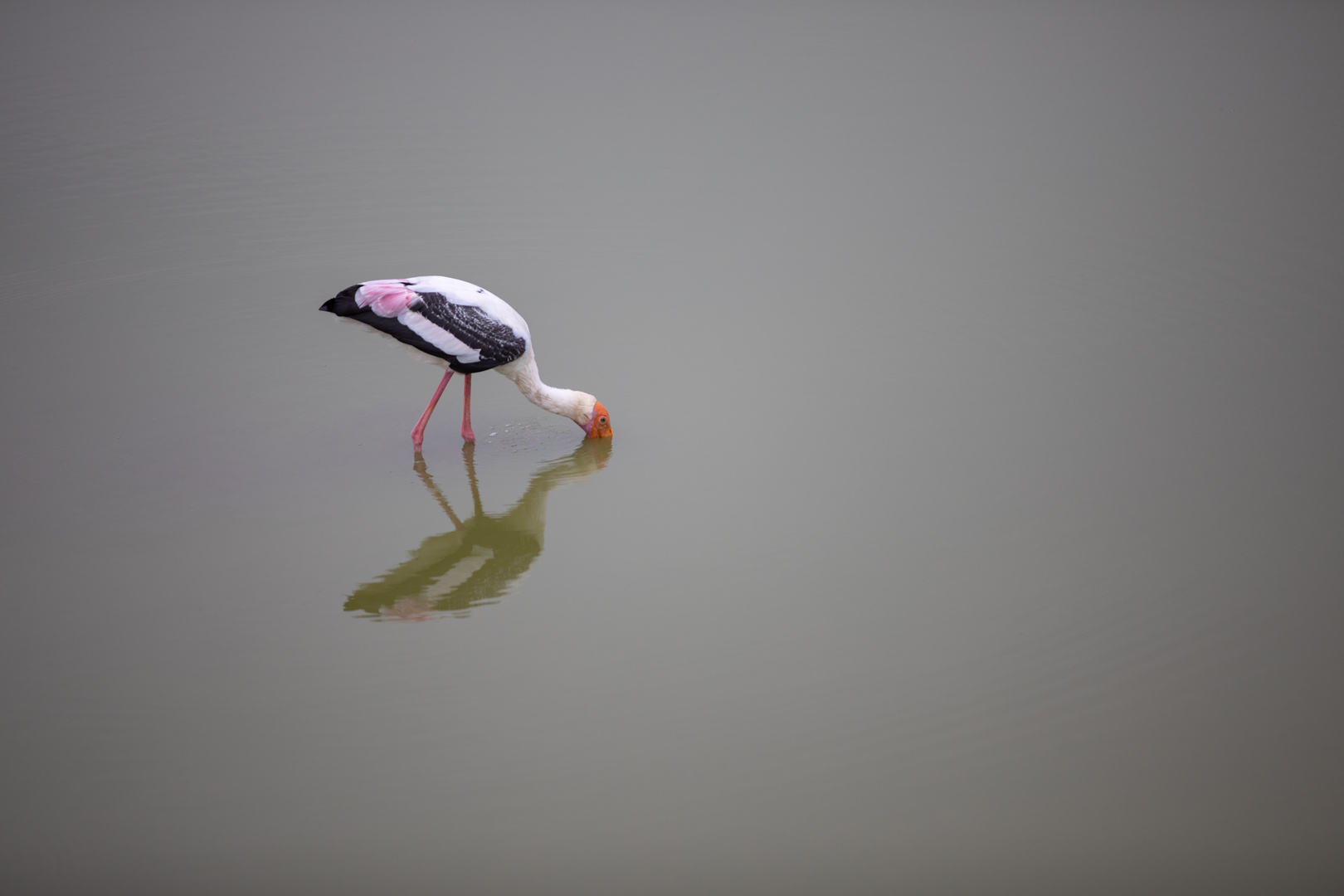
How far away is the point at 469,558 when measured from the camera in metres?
7.22

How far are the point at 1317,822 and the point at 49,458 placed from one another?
8124 mm

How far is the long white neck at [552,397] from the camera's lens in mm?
8570

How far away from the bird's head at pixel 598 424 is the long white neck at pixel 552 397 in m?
0.02

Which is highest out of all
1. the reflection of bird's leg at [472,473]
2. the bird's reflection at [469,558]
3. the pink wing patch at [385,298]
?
the pink wing patch at [385,298]

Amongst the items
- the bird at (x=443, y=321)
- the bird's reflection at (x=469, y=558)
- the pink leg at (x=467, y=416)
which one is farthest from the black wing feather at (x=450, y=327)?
the bird's reflection at (x=469, y=558)

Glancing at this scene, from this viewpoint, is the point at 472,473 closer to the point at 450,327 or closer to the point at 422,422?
the point at 422,422

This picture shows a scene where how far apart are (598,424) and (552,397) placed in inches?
16.3

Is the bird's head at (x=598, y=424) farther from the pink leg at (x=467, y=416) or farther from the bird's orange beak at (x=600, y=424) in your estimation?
the pink leg at (x=467, y=416)

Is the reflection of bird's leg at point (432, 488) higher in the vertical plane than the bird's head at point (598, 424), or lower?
lower

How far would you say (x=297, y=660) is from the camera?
5965 millimetres

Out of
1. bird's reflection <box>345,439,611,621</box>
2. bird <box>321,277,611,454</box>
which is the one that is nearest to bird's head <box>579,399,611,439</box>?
bird's reflection <box>345,439,611,621</box>

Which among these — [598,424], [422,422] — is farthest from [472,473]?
[598,424]

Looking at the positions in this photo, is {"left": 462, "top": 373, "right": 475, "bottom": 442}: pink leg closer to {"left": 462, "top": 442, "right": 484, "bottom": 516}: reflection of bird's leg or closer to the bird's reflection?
{"left": 462, "top": 442, "right": 484, "bottom": 516}: reflection of bird's leg

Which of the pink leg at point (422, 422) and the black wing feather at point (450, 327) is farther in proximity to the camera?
the pink leg at point (422, 422)
